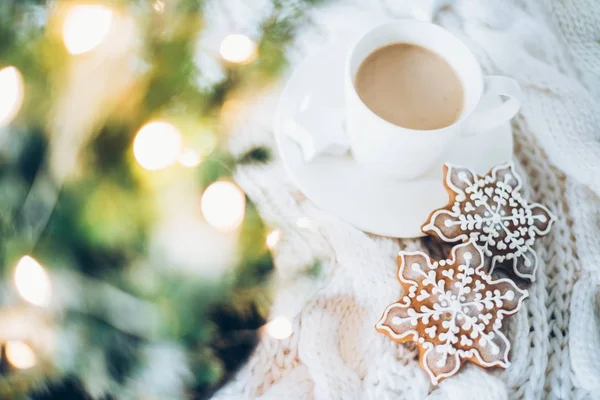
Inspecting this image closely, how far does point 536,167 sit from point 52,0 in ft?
1.60

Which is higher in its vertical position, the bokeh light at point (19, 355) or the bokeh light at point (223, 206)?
the bokeh light at point (223, 206)

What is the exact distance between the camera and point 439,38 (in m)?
0.51

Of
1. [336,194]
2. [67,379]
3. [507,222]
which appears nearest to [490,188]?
[507,222]

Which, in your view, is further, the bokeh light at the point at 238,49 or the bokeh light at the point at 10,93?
the bokeh light at the point at 238,49

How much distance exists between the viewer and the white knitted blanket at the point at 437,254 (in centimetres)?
47

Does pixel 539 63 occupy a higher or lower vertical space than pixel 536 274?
higher

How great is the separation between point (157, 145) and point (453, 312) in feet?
0.94

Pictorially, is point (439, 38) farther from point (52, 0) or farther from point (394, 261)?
point (52, 0)

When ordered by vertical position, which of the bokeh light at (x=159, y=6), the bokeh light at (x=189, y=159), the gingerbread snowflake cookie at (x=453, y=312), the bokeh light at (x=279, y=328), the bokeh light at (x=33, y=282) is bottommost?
the bokeh light at (x=279, y=328)

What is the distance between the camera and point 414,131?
0.45 m

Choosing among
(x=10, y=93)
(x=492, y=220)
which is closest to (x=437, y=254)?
(x=492, y=220)

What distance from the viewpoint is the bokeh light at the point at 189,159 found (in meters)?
0.45

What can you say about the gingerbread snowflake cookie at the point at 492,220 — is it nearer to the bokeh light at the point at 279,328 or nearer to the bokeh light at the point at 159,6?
the bokeh light at the point at 279,328

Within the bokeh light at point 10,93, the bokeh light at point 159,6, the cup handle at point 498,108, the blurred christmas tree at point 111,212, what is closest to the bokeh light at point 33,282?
the blurred christmas tree at point 111,212
